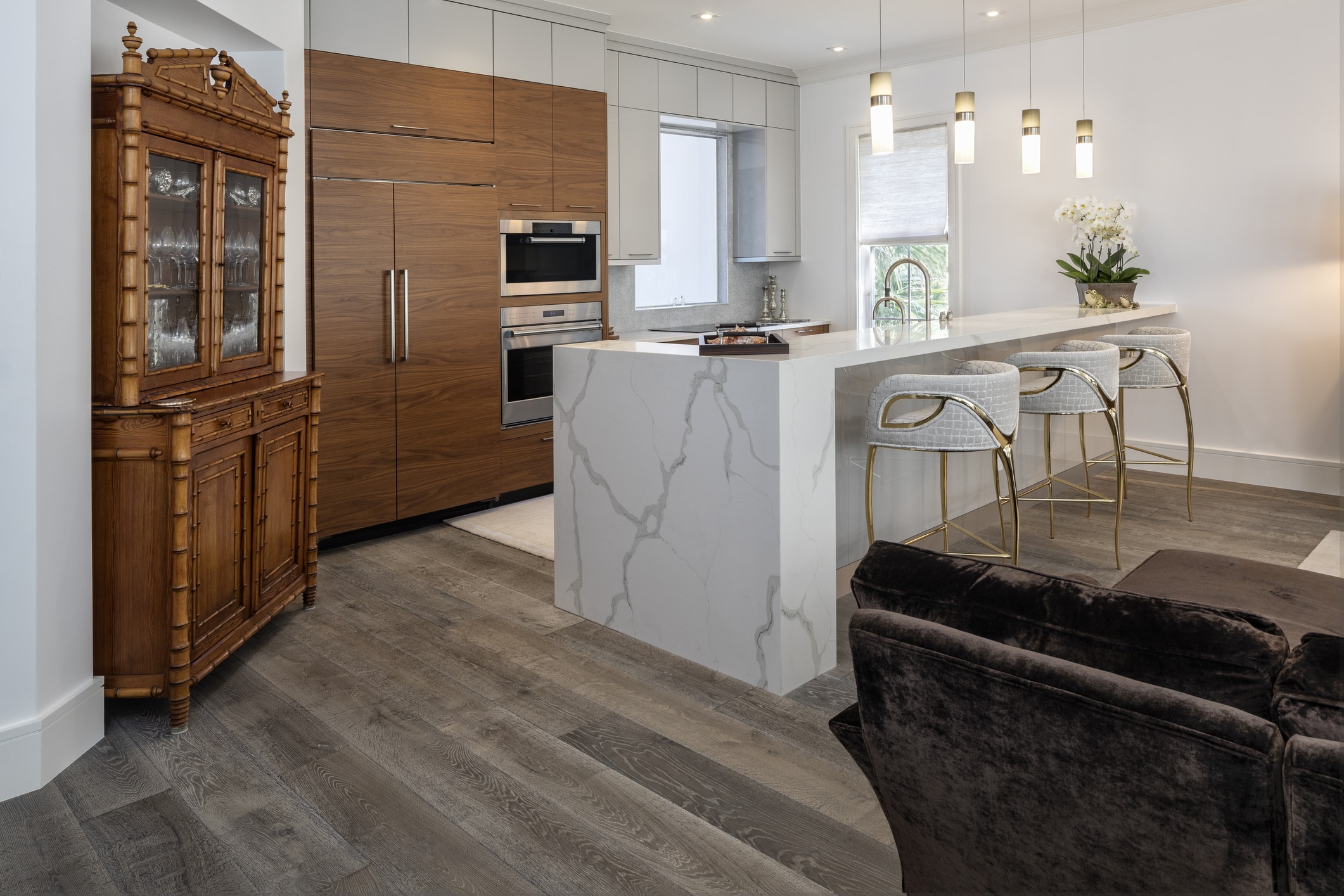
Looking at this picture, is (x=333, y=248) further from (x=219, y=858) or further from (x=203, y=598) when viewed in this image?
(x=219, y=858)

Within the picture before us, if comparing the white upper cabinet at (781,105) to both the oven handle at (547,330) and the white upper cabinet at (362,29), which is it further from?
the white upper cabinet at (362,29)

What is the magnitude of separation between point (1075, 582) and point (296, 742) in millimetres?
1997

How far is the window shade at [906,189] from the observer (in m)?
6.33

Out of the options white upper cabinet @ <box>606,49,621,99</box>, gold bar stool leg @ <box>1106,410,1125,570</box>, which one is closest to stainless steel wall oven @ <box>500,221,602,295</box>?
white upper cabinet @ <box>606,49,621,99</box>

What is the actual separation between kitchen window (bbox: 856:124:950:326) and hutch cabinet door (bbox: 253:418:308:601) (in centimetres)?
432

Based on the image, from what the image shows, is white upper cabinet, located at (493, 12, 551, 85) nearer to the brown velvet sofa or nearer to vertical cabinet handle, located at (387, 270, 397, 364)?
vertical cabinet handle, located at (387, 270, 397, 364)

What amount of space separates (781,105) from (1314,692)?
650cm

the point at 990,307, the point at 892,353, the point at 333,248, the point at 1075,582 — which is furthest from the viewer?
the point at 990,307

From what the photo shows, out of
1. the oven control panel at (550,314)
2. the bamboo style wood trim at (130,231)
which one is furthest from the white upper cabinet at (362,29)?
the bamboo style wood trim at (130,231)

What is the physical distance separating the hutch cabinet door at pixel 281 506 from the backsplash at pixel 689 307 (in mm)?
2660

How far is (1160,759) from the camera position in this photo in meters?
0.95

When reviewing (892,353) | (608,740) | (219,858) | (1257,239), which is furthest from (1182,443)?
(219,858)

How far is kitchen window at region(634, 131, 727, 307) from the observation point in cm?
644

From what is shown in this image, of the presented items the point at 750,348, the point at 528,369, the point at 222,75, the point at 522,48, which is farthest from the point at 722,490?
the point at 522,48
